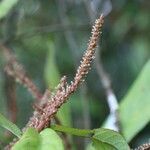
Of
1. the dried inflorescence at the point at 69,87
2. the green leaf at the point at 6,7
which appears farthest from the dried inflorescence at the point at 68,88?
the green leaf at the point at 6,7

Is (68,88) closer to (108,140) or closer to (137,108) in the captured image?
(108,140)

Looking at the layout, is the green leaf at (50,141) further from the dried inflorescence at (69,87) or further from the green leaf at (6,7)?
the green leaf at (6,7)

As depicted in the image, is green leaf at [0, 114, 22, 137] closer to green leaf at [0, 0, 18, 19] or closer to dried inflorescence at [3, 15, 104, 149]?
dried inflorescence at [3, 15, 104, 149]

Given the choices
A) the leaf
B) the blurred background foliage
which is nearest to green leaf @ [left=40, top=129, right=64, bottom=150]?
the leaf

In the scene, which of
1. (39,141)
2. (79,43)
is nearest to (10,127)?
(39,141)

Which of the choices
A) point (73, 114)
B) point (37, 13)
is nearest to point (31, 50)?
point (37, 13)

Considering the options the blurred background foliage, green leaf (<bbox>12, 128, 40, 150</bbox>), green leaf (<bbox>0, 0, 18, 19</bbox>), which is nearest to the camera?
green leaf (<bbox>12, 128, 40, 150</bbox>)
